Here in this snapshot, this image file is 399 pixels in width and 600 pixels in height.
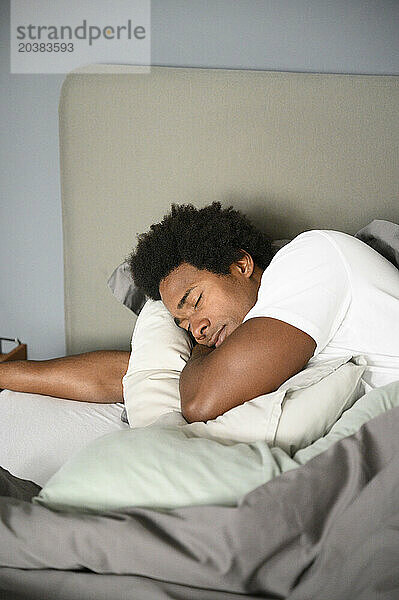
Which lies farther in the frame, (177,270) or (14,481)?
(177,270)

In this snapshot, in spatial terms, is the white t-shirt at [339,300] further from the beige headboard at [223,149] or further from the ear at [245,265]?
the beige headboard at [223,149]

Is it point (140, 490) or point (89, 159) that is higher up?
point (89, 159)

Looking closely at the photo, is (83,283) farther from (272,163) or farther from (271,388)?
(271,388)

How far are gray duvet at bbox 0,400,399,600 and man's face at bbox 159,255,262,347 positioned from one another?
1.98 ft

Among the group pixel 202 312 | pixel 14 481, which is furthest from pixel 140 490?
pixel 202 312

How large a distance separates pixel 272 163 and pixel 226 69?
0.30 m

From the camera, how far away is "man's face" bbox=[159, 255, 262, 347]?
1.52 meters

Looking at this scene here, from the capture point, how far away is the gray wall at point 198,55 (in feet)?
6.45

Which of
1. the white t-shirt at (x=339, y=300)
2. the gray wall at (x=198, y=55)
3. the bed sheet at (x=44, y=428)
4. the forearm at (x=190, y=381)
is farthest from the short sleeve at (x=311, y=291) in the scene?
the gray wall at (x=198, y=55)

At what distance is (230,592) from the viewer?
34.5 inches

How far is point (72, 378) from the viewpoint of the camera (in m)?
1.87

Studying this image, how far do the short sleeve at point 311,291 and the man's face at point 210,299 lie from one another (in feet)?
0.55

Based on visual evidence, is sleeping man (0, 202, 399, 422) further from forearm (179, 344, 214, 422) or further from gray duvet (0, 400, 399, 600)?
gray duvet (0, 400, 399, 600)

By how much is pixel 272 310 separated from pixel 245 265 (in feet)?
1.10
